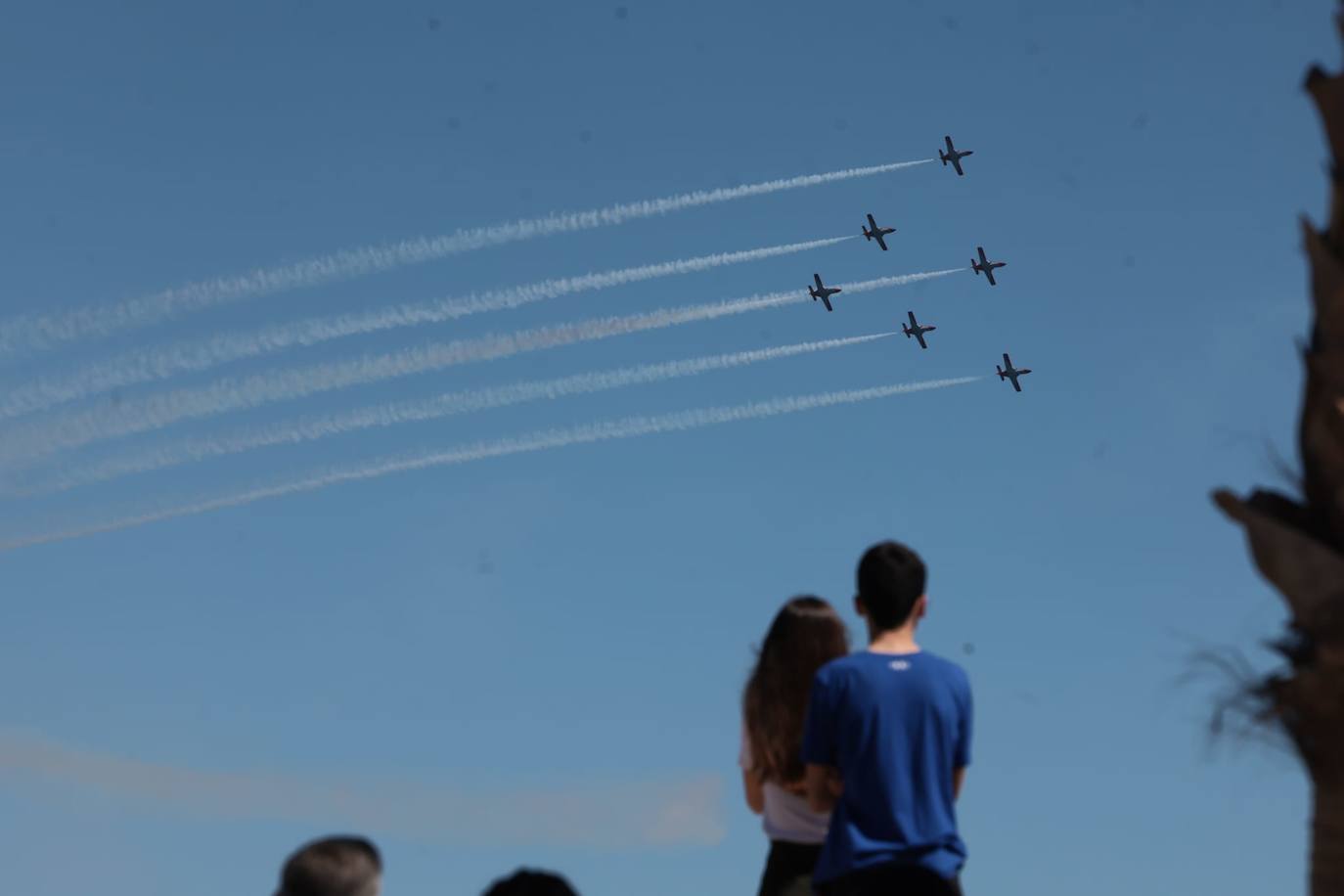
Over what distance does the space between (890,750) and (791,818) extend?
38.4 inches

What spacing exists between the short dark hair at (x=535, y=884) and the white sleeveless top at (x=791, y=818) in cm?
244

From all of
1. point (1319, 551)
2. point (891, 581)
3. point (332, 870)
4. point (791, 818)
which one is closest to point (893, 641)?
point (891, 581)

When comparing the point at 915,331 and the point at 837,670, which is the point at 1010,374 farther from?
the point at 837,670

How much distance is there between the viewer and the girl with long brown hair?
9023 millimetres

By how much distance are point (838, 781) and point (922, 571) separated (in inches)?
48.7

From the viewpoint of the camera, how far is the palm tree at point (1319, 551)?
843 centimetres

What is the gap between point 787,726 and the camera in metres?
9.07

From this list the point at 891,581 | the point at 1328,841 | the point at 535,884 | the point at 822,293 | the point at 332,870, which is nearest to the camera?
the point at 535,884

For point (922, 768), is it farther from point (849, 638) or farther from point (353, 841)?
point (353, 841)

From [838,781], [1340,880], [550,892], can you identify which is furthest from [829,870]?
[1340,880]

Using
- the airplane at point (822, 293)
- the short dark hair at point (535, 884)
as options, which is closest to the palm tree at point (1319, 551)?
the short dark hair at point (535, 884)

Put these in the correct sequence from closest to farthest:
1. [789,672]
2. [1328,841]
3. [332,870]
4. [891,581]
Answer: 1. [332,870]
2. [1328,841]
3. [891,581]
4. [789,672]

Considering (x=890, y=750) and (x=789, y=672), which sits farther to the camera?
(x=789, y=672)

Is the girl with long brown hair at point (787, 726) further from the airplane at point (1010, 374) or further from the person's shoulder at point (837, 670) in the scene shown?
the airplane at point (1010, 374)
